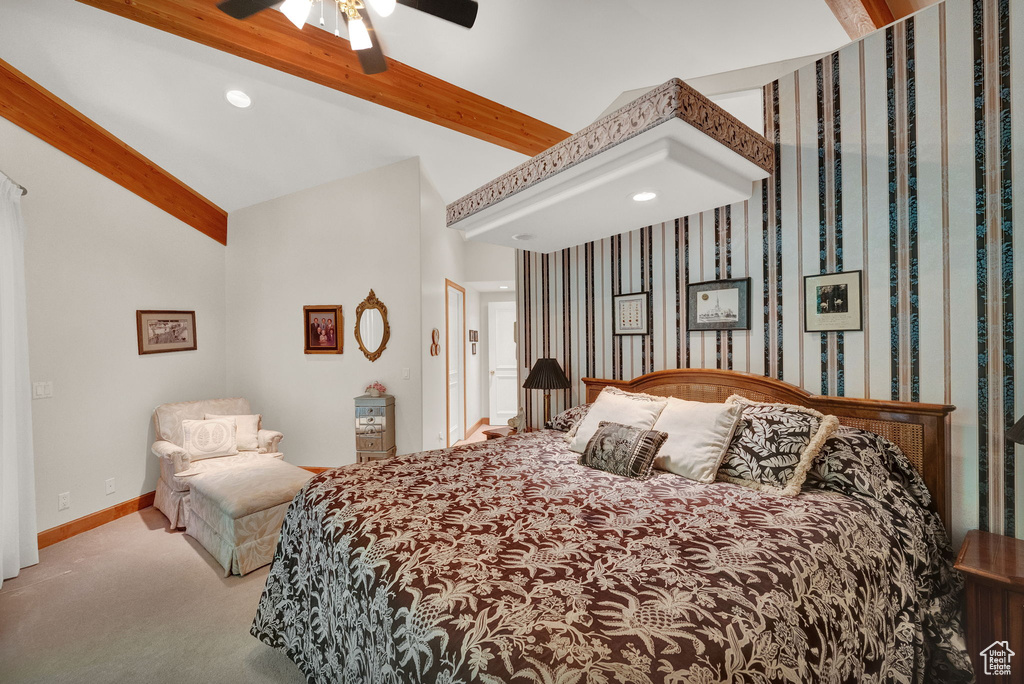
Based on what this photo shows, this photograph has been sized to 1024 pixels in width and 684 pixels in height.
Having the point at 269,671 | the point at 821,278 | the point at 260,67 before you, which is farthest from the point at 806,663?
the point at 260,67

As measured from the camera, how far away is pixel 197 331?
4.38 meters

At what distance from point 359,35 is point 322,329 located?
2969 mm

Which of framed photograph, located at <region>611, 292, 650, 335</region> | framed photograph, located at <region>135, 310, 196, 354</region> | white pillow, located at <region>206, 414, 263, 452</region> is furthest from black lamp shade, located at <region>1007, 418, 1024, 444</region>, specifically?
framed photograph, located at <region>135, 310, 196, 354</region>

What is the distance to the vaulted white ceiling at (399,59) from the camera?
2.26 meters

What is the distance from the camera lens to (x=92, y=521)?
3.33 meters

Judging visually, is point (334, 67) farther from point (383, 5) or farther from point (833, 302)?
point (833, 302)

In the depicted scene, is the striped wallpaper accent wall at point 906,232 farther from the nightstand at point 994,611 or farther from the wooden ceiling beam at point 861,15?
the nightstand at point 994,611

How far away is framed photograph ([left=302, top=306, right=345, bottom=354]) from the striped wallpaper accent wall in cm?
324

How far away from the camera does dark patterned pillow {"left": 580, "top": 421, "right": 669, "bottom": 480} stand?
204cm

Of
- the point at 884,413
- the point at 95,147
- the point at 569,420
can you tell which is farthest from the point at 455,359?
the point at 884,413

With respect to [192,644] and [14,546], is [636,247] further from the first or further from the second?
[14,546]

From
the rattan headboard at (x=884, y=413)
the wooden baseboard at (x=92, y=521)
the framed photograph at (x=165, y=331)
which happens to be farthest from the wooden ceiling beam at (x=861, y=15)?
the wooden baseboard at (x=92, y=521)

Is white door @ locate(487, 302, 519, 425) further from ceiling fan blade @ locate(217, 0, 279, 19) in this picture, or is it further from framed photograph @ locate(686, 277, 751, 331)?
ceiling fan blade @ locate(217, 0, 279, 19)

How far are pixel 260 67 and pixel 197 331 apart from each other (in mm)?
2679
